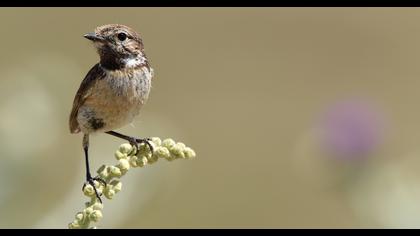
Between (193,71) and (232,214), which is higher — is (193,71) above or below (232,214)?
below

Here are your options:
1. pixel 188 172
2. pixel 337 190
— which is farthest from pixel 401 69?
pixel 337 190

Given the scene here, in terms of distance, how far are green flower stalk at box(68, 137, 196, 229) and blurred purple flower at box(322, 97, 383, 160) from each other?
221cm

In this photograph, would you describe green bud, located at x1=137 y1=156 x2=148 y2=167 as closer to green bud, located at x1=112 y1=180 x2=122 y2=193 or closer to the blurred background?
green bud, located at x1=112 y1=180 x2=122 y2=193

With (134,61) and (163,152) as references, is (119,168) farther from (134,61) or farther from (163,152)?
(134,61)

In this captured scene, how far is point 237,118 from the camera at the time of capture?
19156 mm

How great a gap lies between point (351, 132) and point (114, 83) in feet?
5.56

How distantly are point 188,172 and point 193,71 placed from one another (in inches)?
272

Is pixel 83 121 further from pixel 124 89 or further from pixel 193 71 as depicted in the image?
pixel 193 71

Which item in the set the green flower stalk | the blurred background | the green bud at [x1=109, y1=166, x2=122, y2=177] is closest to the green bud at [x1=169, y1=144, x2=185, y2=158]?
the green flower stalk

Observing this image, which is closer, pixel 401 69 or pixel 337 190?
pixel 337 190

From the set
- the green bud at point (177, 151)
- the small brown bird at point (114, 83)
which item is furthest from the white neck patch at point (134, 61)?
the green bud at point (177, 151)

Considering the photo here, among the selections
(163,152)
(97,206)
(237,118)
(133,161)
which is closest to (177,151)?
(163,152)
